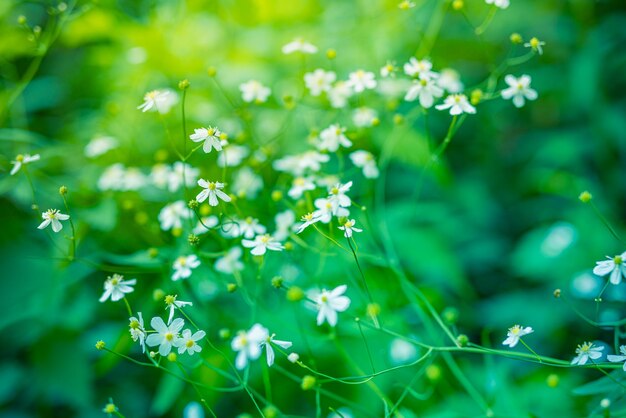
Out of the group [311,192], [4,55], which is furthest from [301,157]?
[4,55]

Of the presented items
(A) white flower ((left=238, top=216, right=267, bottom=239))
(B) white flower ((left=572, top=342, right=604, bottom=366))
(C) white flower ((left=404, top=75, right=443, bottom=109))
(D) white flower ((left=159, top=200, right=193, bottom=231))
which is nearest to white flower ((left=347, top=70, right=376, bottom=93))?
(C) white flower ((left=404, top=75, right=443, bottom=109))

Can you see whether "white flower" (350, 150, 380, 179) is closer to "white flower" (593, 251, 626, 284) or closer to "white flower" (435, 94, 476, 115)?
"white flower" (435, 94, 476, 115)

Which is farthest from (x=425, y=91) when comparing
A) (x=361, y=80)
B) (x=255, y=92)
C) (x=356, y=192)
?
(x=356, y=192)

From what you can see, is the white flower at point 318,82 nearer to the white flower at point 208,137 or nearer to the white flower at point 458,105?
the white flower at point 458,105

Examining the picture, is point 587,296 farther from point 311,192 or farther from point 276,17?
point 276,17

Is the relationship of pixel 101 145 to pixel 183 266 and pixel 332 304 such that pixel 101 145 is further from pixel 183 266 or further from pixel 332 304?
pixel 332 304
